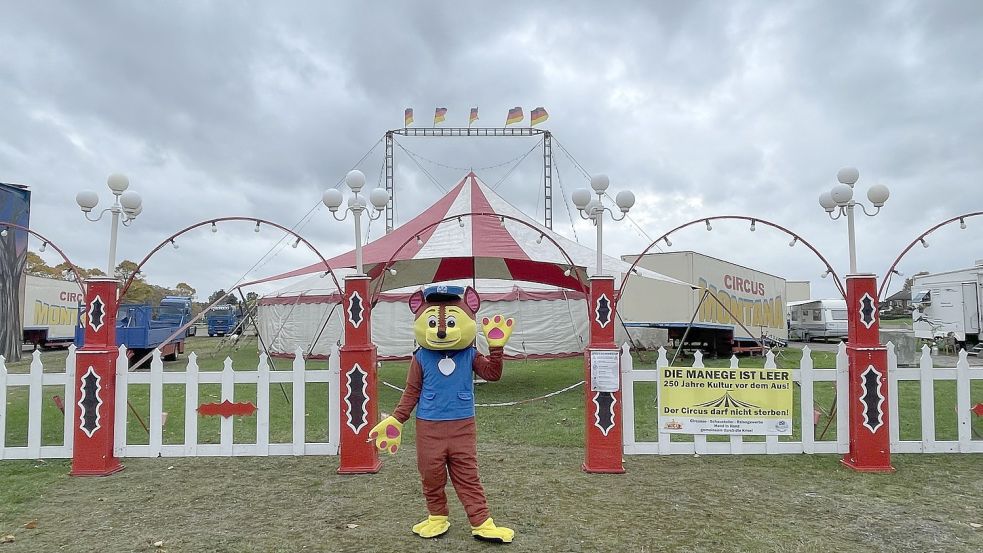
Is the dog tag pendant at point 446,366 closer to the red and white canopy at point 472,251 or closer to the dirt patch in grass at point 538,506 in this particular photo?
the dirt patch in grass at point 538,506

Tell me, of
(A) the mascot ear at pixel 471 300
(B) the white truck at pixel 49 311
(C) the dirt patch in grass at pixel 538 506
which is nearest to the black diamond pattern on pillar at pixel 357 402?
(C) the dirt patch in grass at pixel 538 506

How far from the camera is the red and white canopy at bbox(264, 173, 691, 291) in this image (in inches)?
359

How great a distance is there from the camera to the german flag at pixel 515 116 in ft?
59.2

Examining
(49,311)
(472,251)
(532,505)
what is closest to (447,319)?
(532,505)

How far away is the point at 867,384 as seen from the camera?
523 cm

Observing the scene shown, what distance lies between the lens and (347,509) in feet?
14.0

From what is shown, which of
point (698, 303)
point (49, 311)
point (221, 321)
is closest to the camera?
point (698, 303)

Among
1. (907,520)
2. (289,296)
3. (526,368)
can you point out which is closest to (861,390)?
(907,520)

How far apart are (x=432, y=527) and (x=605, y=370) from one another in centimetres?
209

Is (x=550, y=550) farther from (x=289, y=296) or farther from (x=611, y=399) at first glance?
(x=289, y=296)

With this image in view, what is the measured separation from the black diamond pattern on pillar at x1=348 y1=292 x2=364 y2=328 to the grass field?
1.34 m

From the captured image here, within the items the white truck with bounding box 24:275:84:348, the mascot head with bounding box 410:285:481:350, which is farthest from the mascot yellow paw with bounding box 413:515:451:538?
the white truck with bounding box 24:275:84:348

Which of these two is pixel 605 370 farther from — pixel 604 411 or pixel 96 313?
pixel 96 313

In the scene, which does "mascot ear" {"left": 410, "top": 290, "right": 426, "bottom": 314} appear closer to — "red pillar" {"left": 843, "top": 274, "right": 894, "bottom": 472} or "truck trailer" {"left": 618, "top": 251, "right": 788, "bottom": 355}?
"red pillar" {"left": 843, "top": 274, "right": 894, "bottom": 472}
